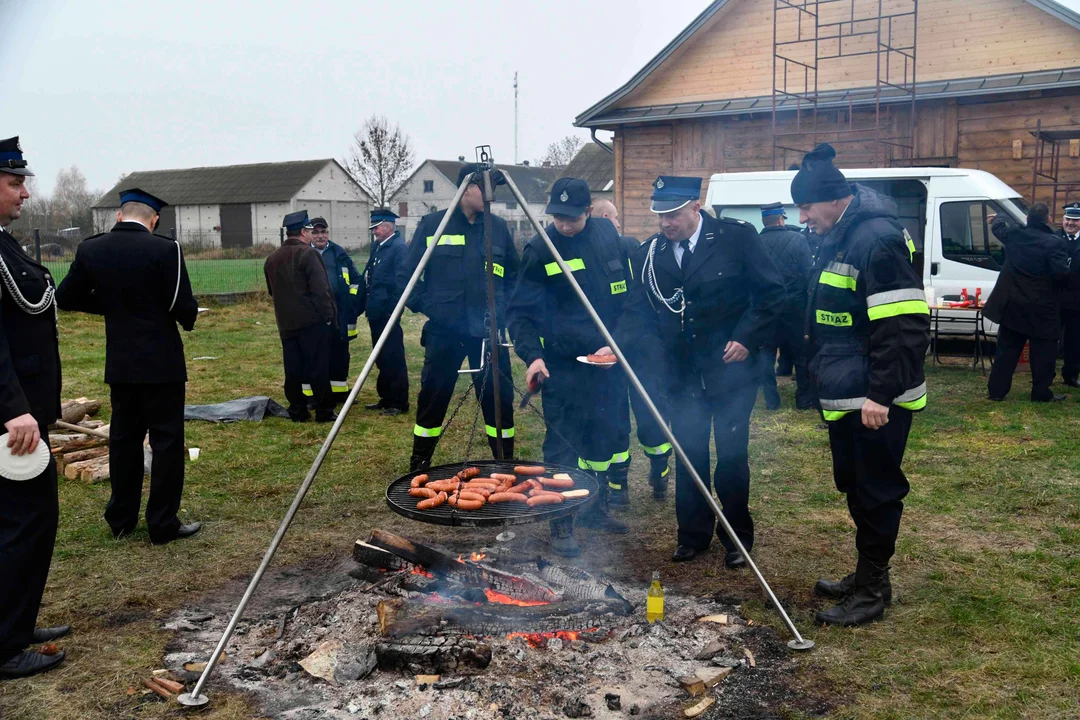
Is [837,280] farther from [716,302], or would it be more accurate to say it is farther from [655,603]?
[655,603]

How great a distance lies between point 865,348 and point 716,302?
103 cm

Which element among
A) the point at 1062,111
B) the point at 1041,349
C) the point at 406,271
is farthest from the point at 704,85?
the point at 406,271

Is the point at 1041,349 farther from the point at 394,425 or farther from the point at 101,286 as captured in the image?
the point at 101,286

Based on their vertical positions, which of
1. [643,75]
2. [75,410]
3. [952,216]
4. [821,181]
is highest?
[643,75]

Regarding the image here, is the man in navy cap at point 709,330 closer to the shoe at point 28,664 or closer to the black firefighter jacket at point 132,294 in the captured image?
the black firefighter jacket at point 132,294

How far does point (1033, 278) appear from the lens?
372 inches

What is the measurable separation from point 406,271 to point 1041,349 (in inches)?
281

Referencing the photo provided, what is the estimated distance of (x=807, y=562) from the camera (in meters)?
5.14

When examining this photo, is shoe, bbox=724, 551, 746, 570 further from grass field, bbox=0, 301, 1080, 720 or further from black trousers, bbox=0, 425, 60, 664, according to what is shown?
black trousers, bbox=0, 425, 60, 664

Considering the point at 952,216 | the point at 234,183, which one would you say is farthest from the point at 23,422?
the point at 234,183

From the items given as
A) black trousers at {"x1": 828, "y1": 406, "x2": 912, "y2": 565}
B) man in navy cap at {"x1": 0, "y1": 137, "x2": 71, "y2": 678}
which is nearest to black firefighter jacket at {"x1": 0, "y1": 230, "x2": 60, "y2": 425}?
man in navy cap at {"x1": 0, "y1": 137, "x2": 71, "y2": 678}

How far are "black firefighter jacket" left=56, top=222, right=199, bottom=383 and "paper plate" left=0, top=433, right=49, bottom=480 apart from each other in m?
1.54

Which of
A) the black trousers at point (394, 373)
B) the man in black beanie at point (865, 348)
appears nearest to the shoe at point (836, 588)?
the man in black beanie at point (865, 348)

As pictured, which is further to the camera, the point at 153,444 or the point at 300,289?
the point at 300,289
